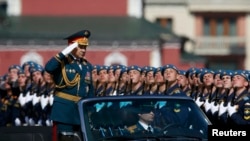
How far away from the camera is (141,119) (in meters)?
10.6

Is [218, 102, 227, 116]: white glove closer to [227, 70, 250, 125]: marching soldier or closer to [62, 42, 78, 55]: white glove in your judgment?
[227, 70, 250, 125]: marching soldier

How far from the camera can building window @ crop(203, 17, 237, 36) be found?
59.8 metres

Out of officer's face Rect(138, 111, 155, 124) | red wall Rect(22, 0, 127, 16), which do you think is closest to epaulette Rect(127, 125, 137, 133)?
officer's face Rect(138, 111, 155, 124)

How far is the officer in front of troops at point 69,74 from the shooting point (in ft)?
39.7

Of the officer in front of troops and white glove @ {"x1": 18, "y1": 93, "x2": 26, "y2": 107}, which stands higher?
the officer in front of troops

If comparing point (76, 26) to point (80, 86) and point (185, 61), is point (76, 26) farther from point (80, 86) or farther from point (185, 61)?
point (80, 86)

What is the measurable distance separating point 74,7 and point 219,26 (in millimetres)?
15856

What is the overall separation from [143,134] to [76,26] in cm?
3428

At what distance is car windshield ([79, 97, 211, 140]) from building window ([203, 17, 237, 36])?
161ft

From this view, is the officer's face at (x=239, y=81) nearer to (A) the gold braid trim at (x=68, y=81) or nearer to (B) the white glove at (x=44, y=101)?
(A) the gold braid trim at (x=68, y=81)

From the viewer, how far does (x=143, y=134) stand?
407 inches

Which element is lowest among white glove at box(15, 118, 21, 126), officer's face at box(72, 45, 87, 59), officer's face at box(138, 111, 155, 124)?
white glove at box(15, 118, 21, 126)

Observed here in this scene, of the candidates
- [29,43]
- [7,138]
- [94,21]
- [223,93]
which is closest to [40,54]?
[29,43]

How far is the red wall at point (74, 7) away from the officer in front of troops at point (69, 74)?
33.8 meters
